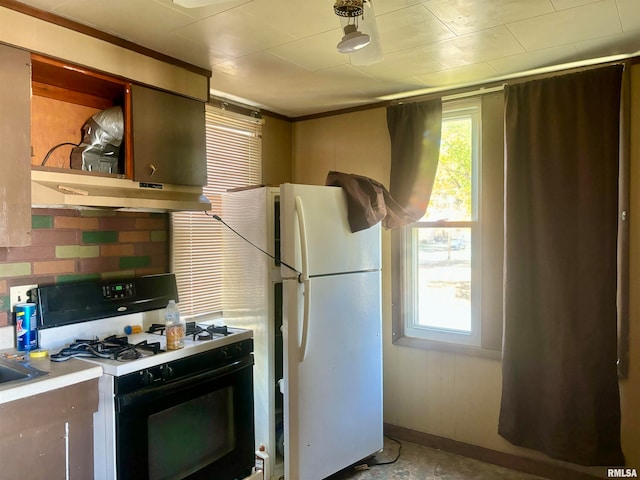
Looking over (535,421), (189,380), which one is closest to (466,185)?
(535,421)

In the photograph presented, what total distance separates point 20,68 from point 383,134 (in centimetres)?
217

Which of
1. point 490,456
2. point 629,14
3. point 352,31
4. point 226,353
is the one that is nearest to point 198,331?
point 226,353

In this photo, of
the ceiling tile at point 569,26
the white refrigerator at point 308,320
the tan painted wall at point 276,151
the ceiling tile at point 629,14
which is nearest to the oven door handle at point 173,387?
the white refrigerator at point 308,320

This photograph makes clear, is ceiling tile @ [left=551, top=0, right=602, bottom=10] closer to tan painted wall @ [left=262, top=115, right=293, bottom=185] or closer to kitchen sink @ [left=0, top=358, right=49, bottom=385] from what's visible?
tan painted wall @ [left=262, top=115, right=293, bottom=185]

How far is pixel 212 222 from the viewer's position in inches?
119

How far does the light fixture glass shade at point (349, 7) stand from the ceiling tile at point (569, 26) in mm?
856

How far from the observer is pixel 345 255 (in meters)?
2.69

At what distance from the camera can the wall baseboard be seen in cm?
263

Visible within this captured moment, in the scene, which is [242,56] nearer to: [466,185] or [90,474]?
[466,185]

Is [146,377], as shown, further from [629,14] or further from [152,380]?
[629,14]

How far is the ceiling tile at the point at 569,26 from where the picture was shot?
1896mm

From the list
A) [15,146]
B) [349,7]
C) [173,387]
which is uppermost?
[349,7]

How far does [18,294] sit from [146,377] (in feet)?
2.32

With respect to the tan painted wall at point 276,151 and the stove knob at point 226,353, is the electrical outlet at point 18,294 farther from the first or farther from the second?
the tan painted wall at point 276,151
